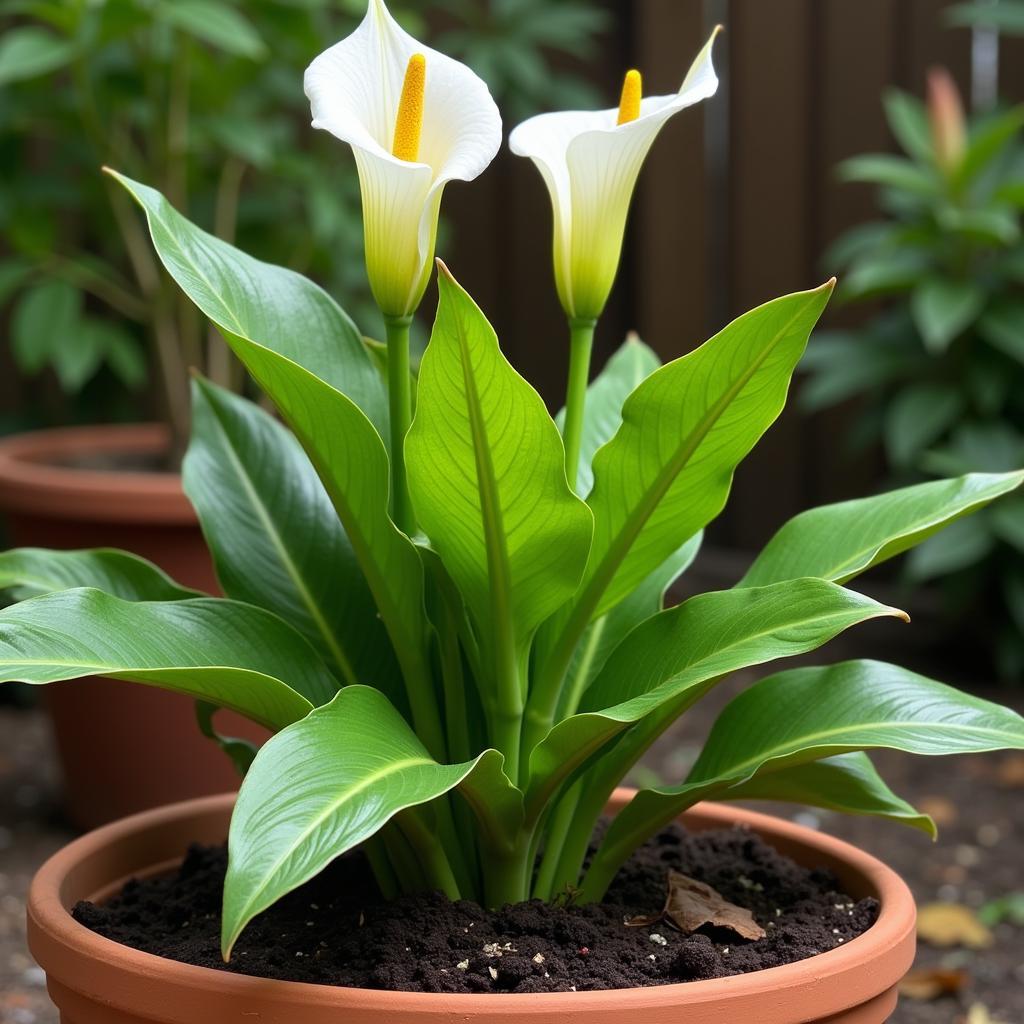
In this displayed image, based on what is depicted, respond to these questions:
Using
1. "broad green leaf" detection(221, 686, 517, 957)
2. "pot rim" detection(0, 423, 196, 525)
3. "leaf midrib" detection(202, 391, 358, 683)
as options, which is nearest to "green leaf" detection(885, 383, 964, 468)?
"pot rim" detection(0, 423, 196, 525)

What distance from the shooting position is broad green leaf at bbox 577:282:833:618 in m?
0.86

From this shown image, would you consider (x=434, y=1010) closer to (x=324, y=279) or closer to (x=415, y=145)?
(x=415, y=145)

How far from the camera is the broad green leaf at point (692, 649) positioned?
32.6 inches

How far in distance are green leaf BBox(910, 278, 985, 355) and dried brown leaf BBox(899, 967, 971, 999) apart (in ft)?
3.88

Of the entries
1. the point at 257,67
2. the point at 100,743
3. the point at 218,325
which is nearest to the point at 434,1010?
the point at 218,325

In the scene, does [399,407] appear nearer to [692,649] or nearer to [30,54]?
[692,649]

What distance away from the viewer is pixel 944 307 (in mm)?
2646

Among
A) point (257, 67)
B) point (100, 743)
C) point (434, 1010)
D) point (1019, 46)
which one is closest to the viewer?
point (434, 1010)

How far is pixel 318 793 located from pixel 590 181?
0.43 m

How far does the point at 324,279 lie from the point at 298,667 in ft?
6.32

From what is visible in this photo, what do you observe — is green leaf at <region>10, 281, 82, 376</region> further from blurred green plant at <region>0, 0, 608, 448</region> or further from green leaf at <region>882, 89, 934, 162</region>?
green leaf at <region>882, 89, 934, 162</region>

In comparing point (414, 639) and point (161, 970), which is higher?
point (414, 639)

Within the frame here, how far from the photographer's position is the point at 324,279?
9.30 feet

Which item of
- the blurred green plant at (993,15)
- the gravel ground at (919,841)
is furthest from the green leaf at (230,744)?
the blurred green plant at (993,15)
